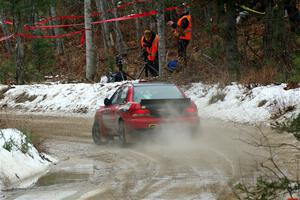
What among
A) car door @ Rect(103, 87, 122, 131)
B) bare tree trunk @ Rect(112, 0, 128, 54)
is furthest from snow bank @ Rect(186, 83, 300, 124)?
bare tree trunk @ Rect(112, 0, 128, 54)

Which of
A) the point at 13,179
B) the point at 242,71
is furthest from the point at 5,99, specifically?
the point at 13,179

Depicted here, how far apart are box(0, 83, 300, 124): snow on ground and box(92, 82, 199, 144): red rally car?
7.70ft

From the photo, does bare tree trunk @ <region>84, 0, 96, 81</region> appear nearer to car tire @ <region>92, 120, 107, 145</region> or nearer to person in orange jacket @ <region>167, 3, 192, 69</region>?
person in orange jacket @ <region>167, 3, 192, 69</region>

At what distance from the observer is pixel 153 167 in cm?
1141

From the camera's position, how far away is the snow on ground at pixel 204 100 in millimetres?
17578

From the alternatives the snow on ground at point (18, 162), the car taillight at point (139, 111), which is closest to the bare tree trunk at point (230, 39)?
the car taillight at point (139, 111)

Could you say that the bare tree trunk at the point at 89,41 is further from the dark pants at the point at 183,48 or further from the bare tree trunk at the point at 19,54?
the dark pants at the point at 183,48

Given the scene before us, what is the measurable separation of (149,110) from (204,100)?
24.2 feet

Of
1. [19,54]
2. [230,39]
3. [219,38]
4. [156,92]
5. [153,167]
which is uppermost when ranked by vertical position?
[230,39]

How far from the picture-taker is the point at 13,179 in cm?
1023

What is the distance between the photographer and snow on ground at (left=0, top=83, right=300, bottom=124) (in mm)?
17578

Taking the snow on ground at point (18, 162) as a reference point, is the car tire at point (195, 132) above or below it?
below

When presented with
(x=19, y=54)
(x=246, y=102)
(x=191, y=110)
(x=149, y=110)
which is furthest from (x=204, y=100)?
(x=19, y=54)

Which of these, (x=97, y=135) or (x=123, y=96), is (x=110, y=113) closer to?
(x=123, y=96)
